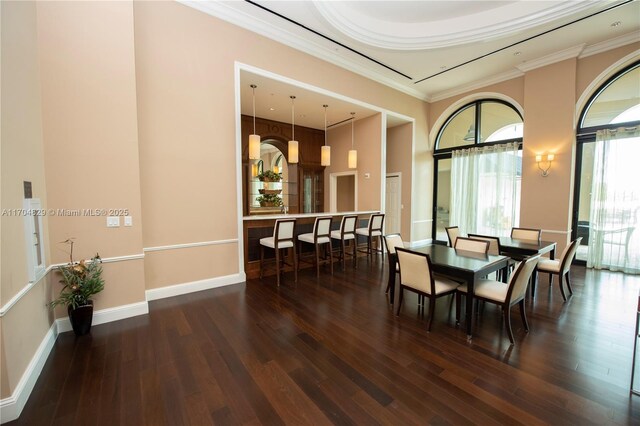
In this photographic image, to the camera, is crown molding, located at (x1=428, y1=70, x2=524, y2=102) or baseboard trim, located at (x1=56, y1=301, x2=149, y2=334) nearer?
baseboard trim, located at (x1=56, y1=301, x2=149, y2=334)

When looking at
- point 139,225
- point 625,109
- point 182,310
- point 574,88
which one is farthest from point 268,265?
point 625,109

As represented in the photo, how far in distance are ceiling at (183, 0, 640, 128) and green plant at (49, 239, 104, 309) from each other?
3.48m

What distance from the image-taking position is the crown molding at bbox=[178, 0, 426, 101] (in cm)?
372

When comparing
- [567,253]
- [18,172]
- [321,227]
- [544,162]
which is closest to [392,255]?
[321,227]

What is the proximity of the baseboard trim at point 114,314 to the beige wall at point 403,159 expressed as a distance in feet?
20.4

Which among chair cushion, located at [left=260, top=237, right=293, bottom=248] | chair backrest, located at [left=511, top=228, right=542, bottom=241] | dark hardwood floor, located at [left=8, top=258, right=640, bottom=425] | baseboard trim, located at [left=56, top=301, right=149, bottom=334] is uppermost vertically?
chair backrest, located at [left=511, top=228, right=542, bottom=241]

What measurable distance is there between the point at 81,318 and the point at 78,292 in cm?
26

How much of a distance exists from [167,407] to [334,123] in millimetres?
6881

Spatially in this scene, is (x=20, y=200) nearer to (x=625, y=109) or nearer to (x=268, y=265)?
(x=268, y=265)

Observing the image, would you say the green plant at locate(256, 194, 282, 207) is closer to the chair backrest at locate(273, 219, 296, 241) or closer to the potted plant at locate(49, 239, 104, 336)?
the chair backrest at locate(273, 219, 296, 241)

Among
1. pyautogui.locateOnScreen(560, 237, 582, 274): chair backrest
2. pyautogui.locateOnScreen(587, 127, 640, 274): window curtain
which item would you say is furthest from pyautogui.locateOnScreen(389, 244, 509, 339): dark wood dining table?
pyautogui.locateOnScreen(587, 127, 640, 274): window curtain

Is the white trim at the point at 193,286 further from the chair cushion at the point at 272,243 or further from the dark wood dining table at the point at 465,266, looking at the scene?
the dark wood dining table at the point at 465,266

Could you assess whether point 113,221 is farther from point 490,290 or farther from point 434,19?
point 434,19

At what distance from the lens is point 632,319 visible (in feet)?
9.46
